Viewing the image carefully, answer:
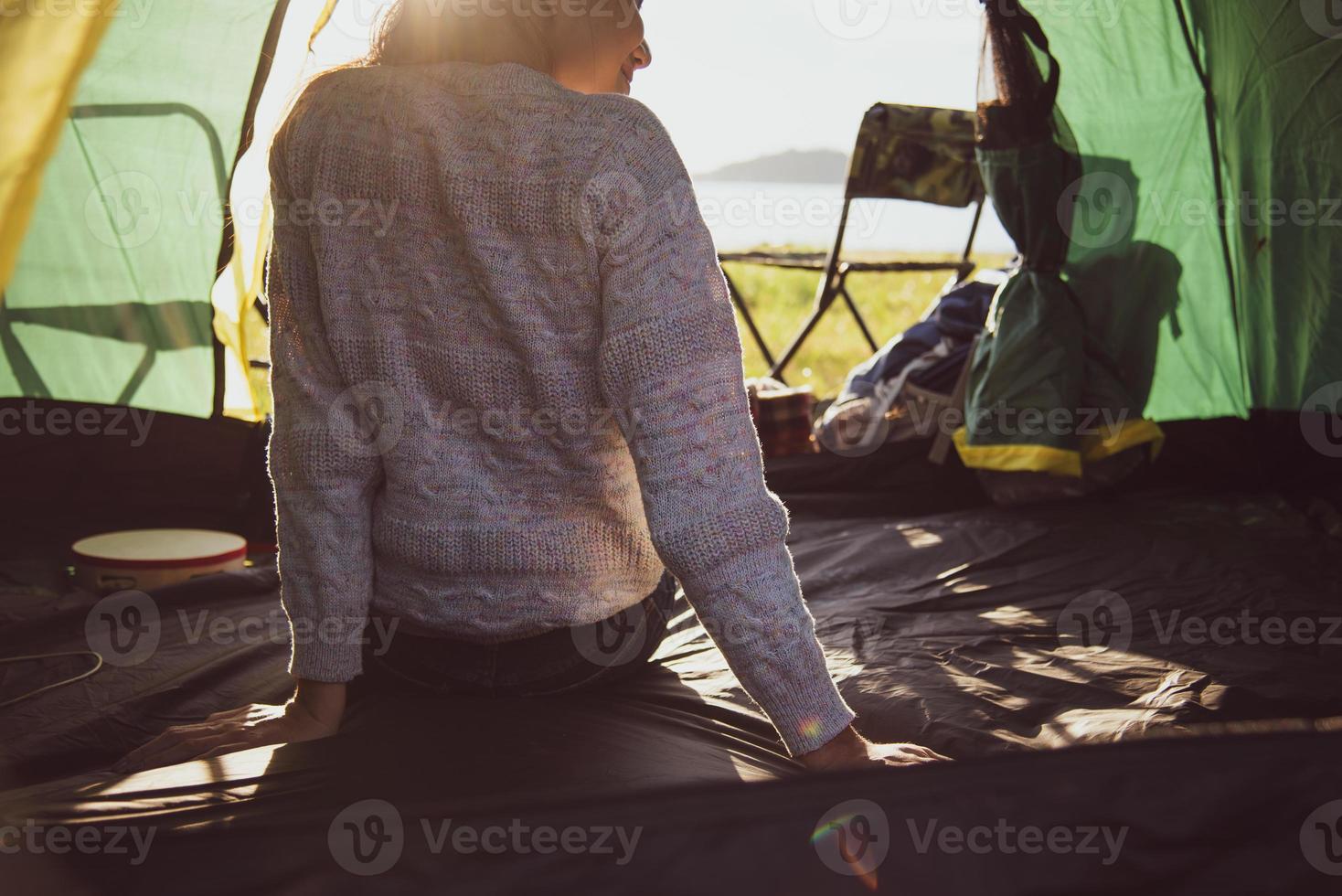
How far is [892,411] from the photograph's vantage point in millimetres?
2686

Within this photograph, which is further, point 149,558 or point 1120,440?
point 1120,440

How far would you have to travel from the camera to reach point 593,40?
3.22ft

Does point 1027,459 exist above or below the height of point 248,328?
below

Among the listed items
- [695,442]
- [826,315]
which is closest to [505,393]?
[695,442]

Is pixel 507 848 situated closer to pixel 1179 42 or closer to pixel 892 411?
pixel 892 411

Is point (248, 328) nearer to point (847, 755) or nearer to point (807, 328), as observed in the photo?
point (807, 328)

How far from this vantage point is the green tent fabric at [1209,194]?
2100 mm

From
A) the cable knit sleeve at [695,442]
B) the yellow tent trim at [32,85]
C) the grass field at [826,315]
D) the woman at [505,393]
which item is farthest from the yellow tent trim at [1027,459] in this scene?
the grass field at [826,315]

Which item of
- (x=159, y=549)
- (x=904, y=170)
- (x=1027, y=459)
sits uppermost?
(x=904, y=170)

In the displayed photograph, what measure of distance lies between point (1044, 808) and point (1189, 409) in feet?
6.67

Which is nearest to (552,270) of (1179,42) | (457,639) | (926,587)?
(457,639)

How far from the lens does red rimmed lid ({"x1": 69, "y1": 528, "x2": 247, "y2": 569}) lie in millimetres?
1912

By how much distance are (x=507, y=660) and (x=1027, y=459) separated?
5.10ft

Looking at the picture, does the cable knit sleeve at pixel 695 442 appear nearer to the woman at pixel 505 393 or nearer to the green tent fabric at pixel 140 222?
the woman at pixel 505 393
